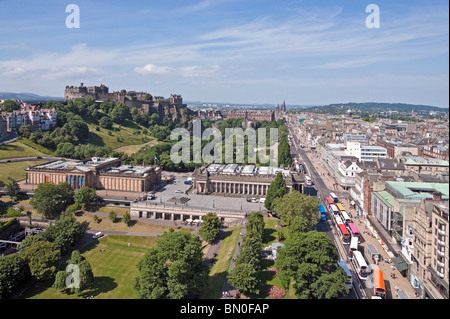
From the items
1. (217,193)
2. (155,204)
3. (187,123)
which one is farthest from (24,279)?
(187,123)

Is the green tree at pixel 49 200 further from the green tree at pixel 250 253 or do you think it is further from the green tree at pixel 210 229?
the green tree at pixel 250 253

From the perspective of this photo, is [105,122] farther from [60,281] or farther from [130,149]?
[60,281]

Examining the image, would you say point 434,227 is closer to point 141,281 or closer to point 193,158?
point 141,281

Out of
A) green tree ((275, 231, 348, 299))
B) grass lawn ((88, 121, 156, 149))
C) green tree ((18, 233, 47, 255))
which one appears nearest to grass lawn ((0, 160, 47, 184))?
green tree ((18, 233, 47, 255))

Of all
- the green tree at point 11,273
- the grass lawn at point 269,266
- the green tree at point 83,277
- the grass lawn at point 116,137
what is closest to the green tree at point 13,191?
the green tree at point 11,273

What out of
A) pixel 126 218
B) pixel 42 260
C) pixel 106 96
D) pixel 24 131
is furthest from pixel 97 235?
pixel 106 96

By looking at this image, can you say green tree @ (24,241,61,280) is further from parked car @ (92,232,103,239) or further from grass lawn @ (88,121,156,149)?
grass lawn @ (88,121,156,149)
